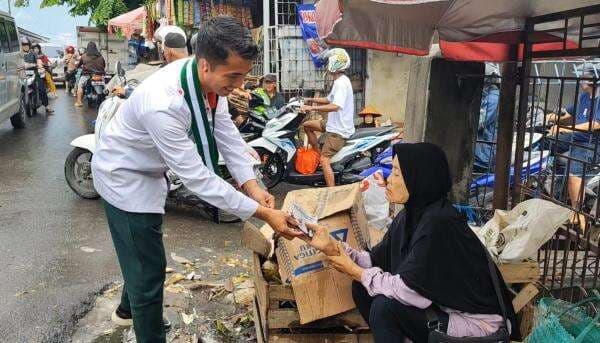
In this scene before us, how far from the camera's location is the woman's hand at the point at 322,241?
258 centimetres

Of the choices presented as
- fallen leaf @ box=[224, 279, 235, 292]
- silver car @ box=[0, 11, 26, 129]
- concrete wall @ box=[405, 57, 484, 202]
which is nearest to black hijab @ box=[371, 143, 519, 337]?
fallen leaf @ box=[224, 279, 235, 292]

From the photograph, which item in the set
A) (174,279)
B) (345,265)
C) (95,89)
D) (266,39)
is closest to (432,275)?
(345,265)

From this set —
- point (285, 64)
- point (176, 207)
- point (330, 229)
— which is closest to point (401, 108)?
point (285, 64)

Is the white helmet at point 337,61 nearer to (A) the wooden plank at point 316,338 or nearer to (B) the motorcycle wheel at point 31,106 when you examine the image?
(A) the wooden plank at point 316,338

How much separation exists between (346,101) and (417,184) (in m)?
4.35

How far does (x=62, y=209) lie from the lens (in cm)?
596

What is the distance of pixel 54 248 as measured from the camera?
4.81 meters

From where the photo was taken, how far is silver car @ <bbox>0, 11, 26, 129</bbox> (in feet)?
32.3

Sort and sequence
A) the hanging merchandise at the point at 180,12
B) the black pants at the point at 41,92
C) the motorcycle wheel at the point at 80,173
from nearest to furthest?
the motorcycle wheel at the point at 80,173 < the hanging merchandise at the point at 180,12 < the black pants at the point at 41,92

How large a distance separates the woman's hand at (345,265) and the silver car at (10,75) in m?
9.01

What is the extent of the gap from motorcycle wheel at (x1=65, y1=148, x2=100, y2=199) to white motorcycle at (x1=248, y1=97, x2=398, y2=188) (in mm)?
1974

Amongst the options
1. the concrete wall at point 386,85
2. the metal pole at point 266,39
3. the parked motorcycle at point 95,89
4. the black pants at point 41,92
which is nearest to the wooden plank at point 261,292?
the concrete wall at point 386,85

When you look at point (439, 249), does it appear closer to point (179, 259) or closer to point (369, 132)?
point (179, 259)

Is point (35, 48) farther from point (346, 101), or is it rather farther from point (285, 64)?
point (346, 101)
